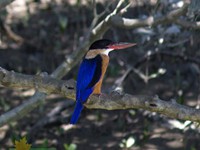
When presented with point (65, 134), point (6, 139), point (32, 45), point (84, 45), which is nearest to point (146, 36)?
point (84, 45)

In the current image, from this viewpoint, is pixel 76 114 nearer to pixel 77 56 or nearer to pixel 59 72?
pixel 59 72

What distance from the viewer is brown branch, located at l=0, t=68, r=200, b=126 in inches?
133

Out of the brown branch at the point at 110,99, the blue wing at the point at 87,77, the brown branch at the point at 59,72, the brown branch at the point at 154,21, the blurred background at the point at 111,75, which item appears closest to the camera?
the brown branch at the point at 110,99

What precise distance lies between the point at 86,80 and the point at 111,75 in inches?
139

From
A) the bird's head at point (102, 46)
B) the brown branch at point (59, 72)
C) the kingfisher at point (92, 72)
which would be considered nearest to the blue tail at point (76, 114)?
the kingfisher at point (92, 72)

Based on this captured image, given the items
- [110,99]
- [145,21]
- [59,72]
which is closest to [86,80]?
[110,99]

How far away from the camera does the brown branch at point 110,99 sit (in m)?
3.37

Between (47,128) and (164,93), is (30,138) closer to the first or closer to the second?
(47,128)

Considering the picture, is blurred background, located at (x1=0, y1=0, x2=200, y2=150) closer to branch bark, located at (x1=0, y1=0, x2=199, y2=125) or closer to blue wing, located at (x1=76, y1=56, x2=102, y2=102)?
branch bark, located at (x1=0, y1=0, x2=199, y2=125)

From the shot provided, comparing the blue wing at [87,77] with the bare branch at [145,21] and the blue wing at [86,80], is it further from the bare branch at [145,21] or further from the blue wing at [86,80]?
the bare branch at [145,21]

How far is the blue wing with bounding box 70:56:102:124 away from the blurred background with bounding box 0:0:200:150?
1.21m

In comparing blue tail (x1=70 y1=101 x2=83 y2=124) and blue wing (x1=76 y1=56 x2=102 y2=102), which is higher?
blue wing (x1=76 y1=56 x2=102 y2=102)

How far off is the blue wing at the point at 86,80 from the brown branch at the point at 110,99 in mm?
78

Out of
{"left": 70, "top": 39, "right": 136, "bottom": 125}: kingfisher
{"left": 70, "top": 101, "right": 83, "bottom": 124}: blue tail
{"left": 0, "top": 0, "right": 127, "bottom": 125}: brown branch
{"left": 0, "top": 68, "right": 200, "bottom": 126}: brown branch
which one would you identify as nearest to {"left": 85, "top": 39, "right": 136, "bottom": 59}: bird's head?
{"left": 70, "top": 39, "right": 136, "bottom": 125}: kingfisher
